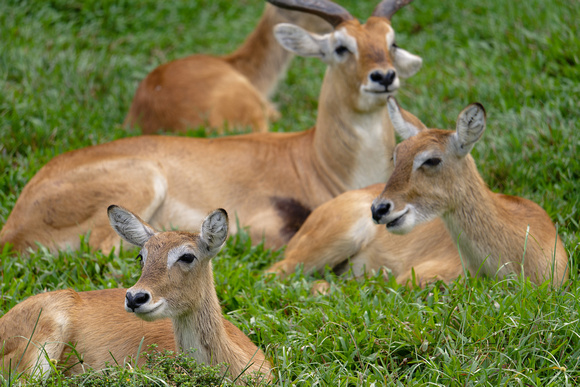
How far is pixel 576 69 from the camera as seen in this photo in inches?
306

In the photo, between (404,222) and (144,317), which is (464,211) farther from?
(144,317)

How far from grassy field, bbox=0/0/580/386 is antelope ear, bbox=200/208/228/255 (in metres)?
0.72

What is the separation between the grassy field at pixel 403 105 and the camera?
4.09 metres

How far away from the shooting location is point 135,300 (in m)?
3.74

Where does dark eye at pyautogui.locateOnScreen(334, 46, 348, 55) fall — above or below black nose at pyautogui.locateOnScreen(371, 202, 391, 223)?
above

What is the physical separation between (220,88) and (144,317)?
587 centimetres

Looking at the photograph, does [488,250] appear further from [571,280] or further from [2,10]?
[2,10]

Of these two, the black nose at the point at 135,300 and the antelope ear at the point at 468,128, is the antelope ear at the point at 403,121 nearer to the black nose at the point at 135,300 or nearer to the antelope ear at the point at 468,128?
the antelope ear at the point at 468,128

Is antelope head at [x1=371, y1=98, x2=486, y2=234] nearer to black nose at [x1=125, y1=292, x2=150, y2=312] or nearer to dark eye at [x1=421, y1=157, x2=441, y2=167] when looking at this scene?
dark eye at [x1=421, y1=157, x2=441, y2=167]

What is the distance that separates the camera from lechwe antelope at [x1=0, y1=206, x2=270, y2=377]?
3.96 metres

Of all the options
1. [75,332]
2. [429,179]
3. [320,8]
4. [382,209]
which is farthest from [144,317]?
[320,8]

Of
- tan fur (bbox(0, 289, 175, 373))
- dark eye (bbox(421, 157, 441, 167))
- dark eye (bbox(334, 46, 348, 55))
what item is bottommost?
tan fur (bbox(0, 289, 175, 373))

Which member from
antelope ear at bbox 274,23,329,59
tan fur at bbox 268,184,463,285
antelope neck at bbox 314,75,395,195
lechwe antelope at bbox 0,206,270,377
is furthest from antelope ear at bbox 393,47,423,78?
lechwe antelope at bbox 0,206,270,377

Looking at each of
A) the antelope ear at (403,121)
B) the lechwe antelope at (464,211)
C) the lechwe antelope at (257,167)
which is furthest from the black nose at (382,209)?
the lechwe antelope at (257,167)
